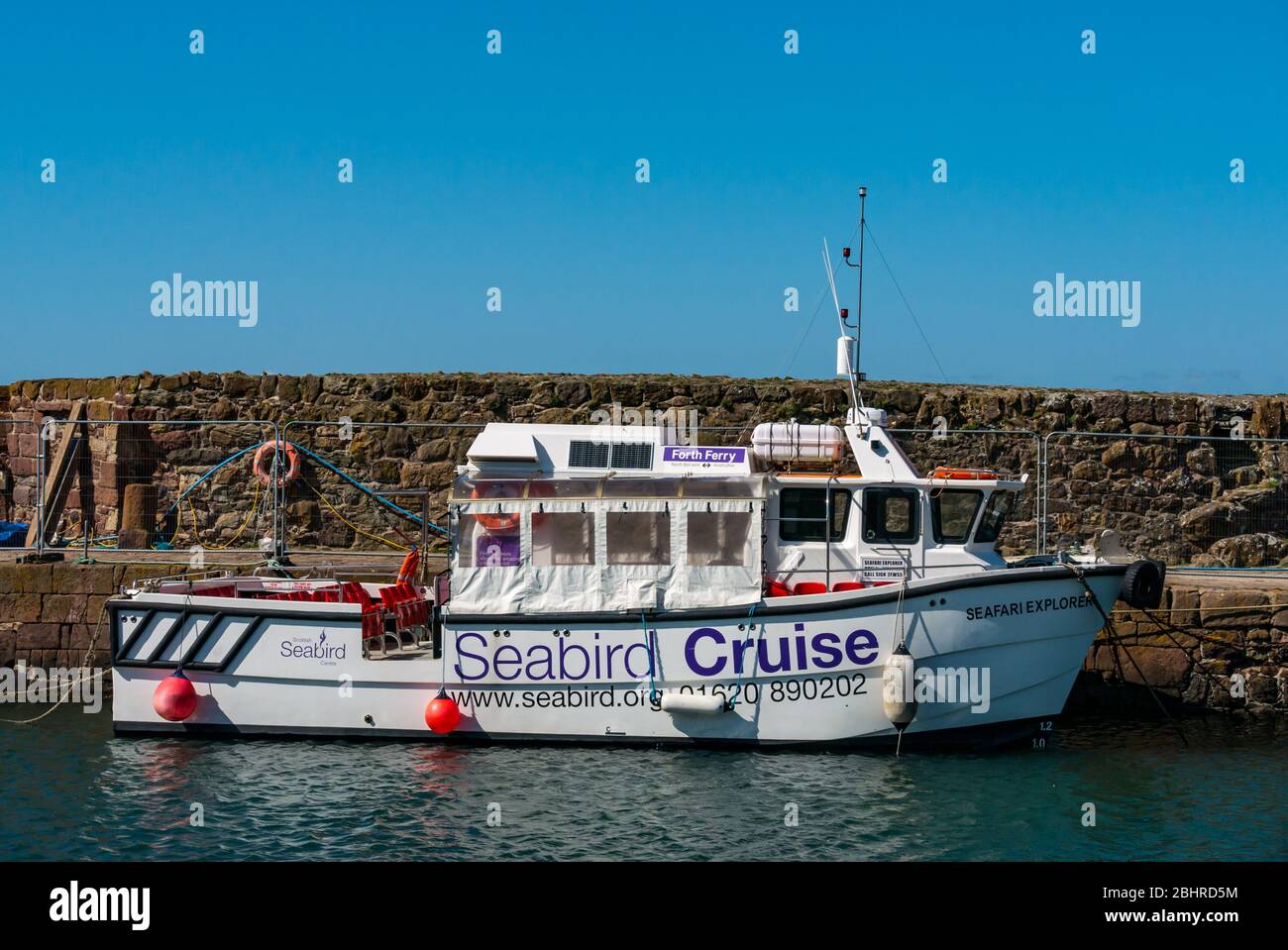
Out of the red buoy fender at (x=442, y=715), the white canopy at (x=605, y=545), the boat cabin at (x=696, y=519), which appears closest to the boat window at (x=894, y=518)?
the boat cabin at (x=696, y=519)

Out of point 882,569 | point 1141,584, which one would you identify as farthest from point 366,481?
point 1141,584

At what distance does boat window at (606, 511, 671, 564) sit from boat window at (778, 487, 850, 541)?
1.19 metres

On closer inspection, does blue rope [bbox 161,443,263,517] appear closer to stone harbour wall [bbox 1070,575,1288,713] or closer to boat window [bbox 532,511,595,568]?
boat window [bbox 532,511,595,568]

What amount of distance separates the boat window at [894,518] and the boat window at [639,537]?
6.32 feet

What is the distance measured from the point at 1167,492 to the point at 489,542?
32.3ft

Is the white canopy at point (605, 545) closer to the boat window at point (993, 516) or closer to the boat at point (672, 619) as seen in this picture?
the boat at point (672, 619)

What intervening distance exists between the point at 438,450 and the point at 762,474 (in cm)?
707

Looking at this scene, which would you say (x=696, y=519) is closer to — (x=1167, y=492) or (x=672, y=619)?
(x=672, y=619)

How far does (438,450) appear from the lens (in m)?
18.0

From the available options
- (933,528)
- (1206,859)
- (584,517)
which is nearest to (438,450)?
(584,517)

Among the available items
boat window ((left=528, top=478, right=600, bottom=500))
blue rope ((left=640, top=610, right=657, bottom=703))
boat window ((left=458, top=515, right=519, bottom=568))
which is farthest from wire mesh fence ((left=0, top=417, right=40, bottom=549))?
blue rope ((left=640, top=610, right=657, bottom=703))

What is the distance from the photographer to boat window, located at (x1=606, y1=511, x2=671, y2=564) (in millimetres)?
11828

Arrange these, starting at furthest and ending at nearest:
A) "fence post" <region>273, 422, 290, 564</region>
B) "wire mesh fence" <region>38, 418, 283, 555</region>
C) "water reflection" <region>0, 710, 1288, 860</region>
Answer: "wire mesh fence" <region>38, 418, 283, 555</region>
"fence post" <region>273, 422, 290, 564</region>
"water reflection" <region>0, 710, 1288, 860</region>

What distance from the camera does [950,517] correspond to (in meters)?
12.3
